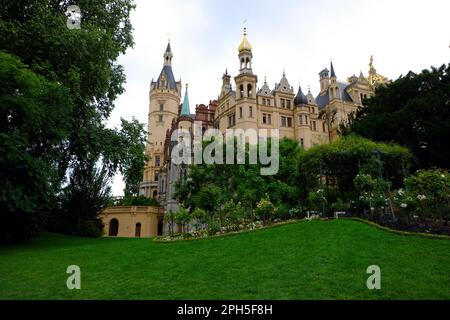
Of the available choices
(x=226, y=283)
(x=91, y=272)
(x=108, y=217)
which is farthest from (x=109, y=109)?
(x=108, y=217)

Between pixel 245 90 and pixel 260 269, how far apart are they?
138 feet

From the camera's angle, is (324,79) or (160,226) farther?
(324,79)

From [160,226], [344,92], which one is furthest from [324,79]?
[160,226]

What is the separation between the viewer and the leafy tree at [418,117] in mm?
27931

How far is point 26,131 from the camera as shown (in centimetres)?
1706

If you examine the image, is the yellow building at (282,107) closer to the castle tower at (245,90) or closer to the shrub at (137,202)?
the castle tower at (245,90)

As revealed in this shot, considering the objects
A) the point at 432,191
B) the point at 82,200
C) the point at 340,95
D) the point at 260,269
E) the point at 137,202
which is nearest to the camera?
the point at 260,269

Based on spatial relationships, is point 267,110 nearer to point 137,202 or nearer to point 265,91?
point 265,91

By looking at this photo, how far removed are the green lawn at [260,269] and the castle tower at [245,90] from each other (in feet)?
116

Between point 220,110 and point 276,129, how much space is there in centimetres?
1066

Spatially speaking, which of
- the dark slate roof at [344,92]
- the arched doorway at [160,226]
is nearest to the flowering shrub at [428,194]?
the arched doorway at [160,226]
